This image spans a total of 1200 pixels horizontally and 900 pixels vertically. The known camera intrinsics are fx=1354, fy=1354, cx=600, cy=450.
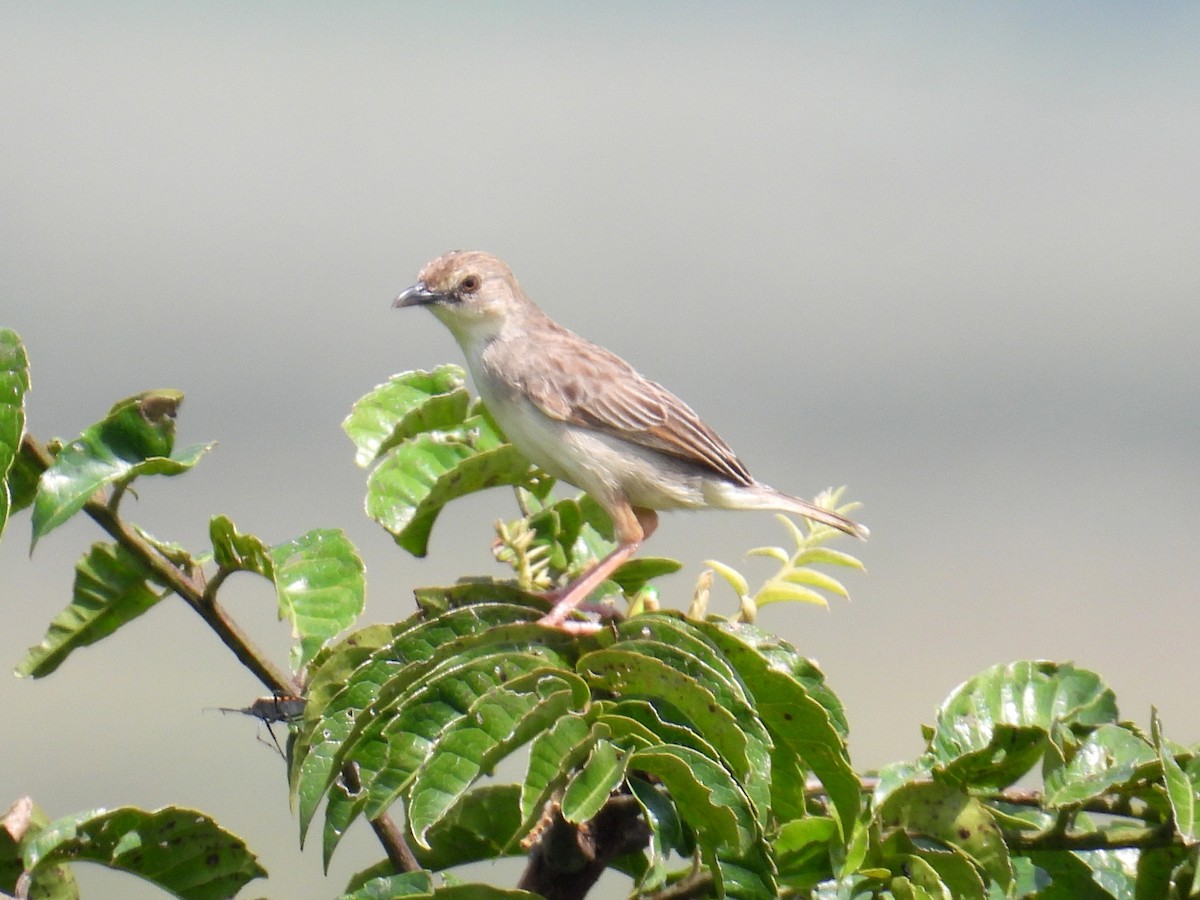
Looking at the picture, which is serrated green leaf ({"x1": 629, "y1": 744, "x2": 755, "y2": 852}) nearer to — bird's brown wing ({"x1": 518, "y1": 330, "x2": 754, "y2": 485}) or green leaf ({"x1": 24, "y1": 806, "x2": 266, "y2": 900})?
green leaf ({"x1": 24, "y1": 806, "x2": 266, "y2": 900})

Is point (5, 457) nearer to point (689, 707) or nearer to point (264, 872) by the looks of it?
point (264, 872)

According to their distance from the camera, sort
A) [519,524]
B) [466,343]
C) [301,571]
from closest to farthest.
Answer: [301,571] → [519,524] → [466,343]

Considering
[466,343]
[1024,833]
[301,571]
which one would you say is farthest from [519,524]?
[466,343]

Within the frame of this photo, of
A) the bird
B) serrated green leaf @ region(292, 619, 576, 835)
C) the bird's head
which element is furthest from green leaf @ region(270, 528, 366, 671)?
the bird's head

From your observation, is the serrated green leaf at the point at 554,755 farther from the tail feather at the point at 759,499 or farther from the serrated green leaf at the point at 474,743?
the tail feather at the point at 759,499

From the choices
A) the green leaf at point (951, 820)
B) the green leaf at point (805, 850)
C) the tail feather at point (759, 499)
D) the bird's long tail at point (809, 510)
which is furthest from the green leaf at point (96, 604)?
the tail feather at point (759, 499)

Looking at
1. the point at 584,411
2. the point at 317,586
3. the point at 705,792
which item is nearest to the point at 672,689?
the point at 705,792
